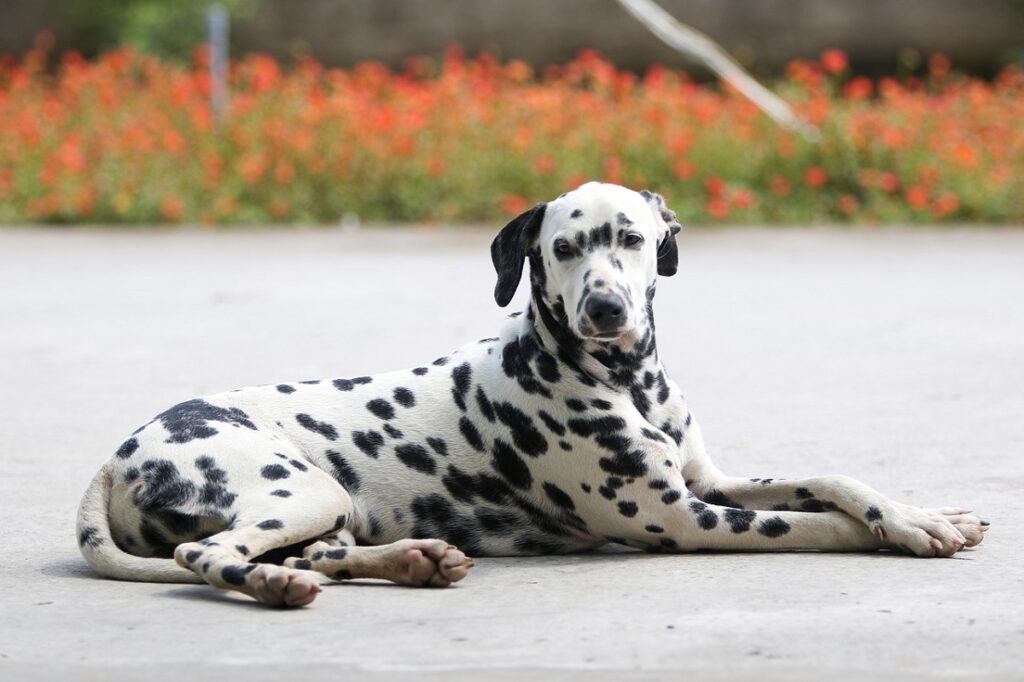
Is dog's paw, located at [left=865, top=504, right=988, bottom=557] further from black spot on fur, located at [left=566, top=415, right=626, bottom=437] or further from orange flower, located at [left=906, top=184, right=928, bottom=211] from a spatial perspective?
orange flower, located at [left=906, top=184, right=928, bottom=211]

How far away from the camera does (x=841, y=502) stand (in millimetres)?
4711

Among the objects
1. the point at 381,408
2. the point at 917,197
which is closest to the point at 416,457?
the point at 381,408

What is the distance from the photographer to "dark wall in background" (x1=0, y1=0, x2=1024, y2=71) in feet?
61.0

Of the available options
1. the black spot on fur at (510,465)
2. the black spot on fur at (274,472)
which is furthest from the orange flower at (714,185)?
the black spot on fur at (274,472)

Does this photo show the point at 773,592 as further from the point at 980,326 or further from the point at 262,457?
the point at 980,326

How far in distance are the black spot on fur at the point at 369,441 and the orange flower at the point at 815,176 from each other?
9.02 metres

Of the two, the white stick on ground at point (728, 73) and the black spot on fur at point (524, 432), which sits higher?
the white stick on ground at point (728, 73)

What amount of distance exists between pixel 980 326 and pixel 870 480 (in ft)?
12.2

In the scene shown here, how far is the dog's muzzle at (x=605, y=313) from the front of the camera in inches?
180

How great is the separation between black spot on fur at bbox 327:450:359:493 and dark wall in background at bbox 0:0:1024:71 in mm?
14161

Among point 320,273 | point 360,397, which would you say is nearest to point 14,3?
point 320,273

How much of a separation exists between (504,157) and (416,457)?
30.0 feet

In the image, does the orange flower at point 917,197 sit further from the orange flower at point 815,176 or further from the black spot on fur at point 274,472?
the black spot on fur at point 274,472

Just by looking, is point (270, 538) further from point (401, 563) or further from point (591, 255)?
point (591, 255)
